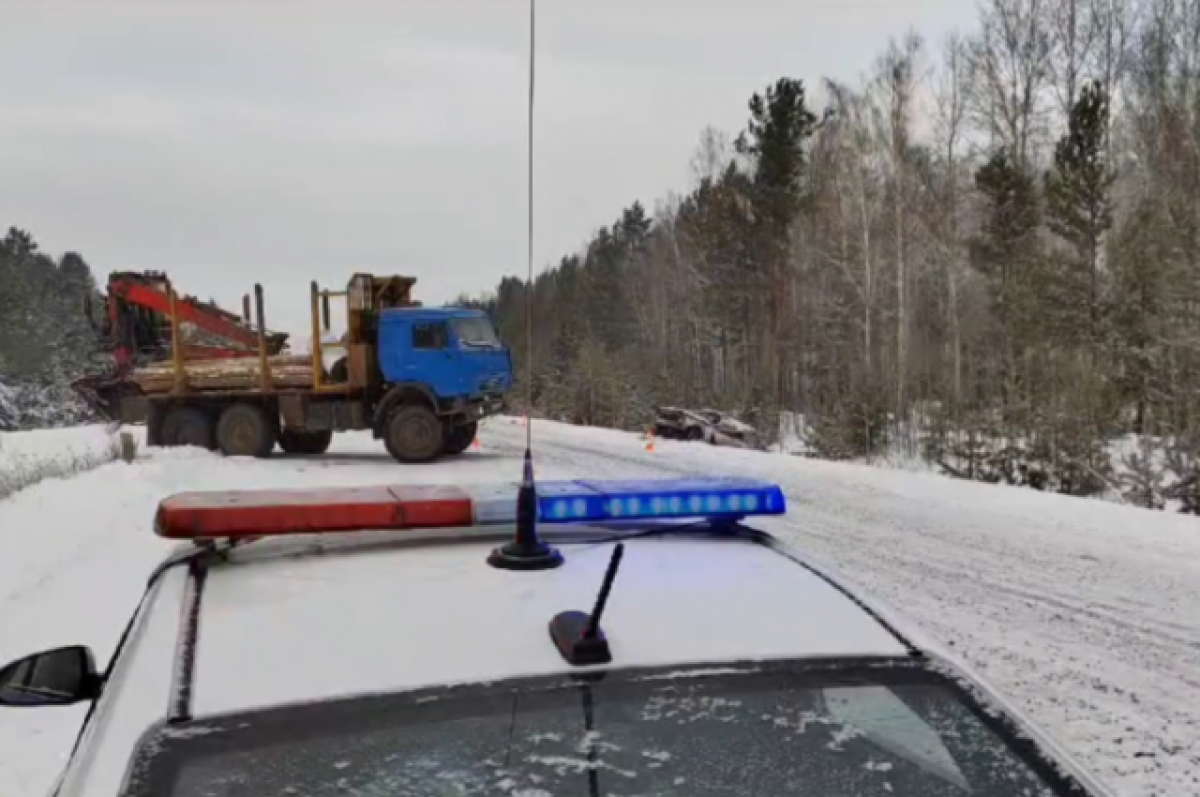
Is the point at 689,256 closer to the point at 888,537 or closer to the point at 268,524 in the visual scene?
the point at 888,537

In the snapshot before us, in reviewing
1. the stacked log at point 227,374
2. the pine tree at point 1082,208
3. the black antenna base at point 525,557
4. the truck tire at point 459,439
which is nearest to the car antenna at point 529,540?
the black antenna base at point 525,557

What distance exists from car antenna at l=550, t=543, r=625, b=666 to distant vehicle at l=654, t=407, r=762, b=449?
23.0 m

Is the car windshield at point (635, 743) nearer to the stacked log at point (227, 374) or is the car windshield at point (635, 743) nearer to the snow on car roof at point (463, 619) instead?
the snow on car roof at point (463, 619)

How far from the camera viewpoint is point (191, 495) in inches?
96.6

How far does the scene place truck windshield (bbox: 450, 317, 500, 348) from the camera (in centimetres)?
1789

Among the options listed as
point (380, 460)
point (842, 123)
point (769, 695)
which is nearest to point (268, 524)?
point (769, 695)

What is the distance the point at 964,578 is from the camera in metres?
8.33

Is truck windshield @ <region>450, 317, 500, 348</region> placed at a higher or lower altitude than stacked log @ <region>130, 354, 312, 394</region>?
higher

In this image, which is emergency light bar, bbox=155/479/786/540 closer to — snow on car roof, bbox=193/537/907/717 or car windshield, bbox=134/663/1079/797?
snow on car roof, bbox=193/537/907/717

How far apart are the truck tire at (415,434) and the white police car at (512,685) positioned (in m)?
15.5

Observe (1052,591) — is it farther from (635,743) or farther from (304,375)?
(304,375)

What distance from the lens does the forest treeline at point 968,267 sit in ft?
52.2

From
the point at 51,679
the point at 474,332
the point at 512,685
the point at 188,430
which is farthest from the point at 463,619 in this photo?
the point at 188,430

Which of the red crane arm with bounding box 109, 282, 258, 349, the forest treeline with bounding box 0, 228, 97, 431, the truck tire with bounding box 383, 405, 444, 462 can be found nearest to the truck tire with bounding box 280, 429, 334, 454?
the red crane arm with bounding box 109, 282, 258, 349
